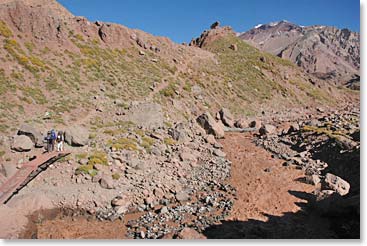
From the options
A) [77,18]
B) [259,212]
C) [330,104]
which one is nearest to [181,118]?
[259,212]

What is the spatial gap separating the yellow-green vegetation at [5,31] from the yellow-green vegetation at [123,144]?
2310 centimetres

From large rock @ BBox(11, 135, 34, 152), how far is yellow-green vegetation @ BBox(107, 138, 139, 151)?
6195mm

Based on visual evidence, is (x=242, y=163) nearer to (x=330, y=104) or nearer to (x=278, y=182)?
(x=278, y=182)

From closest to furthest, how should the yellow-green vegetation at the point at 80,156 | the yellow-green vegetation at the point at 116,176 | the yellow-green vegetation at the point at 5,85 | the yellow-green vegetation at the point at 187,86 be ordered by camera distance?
the yellow-green vegetation at the point at 116,176
the yellow-green vegetation at the point at 80,156
the yellow-green vegetation at the point at 5,85
the yellow-green vegetation at the point at 187,86

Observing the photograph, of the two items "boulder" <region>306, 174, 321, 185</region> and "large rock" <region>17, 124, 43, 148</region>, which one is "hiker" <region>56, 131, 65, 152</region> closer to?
"large rock" <region>17, 124, 43, 148</region>

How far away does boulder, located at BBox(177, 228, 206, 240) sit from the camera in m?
16.9

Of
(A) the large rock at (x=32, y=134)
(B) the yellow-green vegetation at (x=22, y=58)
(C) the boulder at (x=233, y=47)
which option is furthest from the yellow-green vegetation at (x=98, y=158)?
(C) the boulder at (x=233, y=47)

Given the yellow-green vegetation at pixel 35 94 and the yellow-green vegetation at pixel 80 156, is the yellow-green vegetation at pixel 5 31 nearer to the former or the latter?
the yellow-green vegetation at pixel 35 94

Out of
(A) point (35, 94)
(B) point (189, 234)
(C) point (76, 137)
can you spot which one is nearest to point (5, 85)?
(A) point (35, 94)

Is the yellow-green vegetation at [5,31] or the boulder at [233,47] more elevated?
the boulder at [233,47]

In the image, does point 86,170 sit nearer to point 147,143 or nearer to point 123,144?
point 123,144

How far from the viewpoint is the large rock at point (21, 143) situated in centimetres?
2475

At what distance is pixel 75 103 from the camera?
3644 cm

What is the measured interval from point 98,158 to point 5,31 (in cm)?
2628
